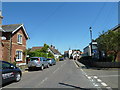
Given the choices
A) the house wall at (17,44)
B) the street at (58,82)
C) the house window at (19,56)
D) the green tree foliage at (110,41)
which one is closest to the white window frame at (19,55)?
the house window at (19,56)

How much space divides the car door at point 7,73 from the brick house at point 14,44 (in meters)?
12.6

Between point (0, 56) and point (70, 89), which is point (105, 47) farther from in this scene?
point (0, 56)

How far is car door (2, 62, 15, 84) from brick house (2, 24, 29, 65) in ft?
41.3

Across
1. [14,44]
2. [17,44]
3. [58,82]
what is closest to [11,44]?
[14,44]

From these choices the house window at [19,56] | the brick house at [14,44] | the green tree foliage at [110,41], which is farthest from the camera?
the house window at [19,56]

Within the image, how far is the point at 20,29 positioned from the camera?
24.6 m

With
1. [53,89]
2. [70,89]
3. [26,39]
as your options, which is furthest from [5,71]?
[26,39]

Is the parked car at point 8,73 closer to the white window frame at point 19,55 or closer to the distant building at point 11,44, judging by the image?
the distant building at point 11,44

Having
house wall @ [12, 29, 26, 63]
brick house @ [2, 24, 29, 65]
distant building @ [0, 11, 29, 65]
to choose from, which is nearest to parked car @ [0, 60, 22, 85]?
distant building @ [0, 11, 29, 65]

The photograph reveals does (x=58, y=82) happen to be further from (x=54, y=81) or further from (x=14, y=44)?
(x=14, y=44)

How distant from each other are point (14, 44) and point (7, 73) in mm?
14299

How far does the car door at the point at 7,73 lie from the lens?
834cm

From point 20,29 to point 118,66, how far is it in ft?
54.0

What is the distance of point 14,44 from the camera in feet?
73.3
